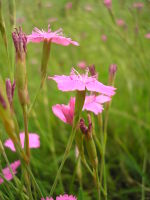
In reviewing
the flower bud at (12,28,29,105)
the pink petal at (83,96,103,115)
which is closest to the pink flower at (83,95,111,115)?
the pink petal at (83,96,103,115)

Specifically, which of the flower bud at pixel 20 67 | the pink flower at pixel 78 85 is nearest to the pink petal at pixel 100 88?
the pink flower at pixel 78 85

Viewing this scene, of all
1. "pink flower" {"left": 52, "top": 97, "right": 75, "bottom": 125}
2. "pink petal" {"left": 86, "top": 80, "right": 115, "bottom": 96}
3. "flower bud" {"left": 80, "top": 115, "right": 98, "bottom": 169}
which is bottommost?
"flower bud" {"left": 80, "top": 115, "right": 98, "bottom": 169}

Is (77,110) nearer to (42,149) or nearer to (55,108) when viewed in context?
(55,108)

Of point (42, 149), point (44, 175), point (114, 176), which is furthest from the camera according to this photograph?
point (42, 149)

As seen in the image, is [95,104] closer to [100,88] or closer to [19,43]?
[100,88]

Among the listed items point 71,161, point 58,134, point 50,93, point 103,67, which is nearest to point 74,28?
point 103,67

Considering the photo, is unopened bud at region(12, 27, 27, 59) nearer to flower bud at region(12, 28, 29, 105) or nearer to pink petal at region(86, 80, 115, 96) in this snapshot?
flower bud at region(12, 28, 29, 105)

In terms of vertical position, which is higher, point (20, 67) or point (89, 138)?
point (20, 67)

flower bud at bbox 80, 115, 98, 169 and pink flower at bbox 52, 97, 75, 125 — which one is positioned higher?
pink flower at bbox 52, 97, 75, 125

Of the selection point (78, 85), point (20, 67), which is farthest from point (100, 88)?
point (20, 67)
